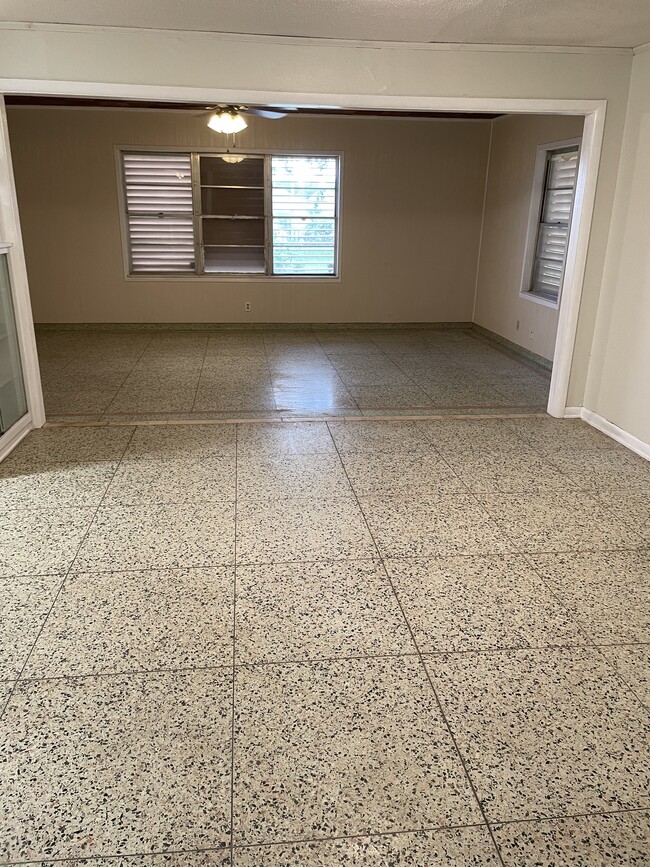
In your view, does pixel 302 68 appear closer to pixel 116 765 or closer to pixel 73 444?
pixel 73 444

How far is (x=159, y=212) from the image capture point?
7.67m

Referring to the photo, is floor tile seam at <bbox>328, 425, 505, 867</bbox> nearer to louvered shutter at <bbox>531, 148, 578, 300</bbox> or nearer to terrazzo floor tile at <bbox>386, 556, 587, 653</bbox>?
terrazzo floor tile at <bbox>386, 556, 587, 653</bbox>

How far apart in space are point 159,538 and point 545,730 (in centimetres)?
181

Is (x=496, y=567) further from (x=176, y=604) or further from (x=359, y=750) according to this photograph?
(x=176, y=604)

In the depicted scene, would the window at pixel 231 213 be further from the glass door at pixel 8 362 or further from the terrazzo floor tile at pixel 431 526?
the terrazzo floor tile at pixel 431 526

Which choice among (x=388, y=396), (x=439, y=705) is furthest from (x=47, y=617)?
(x=388, y=396)

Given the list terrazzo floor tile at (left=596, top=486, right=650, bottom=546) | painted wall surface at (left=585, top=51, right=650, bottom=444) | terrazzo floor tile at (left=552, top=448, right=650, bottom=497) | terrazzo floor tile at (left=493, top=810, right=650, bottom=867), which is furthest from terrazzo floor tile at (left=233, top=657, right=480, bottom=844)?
painted wall surface at (left=585, top=51, right=650, bottom=444)

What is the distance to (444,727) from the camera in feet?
6.12

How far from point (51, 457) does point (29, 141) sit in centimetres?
519

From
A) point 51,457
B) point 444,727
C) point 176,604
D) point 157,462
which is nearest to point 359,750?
point 444,727

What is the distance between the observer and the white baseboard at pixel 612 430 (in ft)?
13.3

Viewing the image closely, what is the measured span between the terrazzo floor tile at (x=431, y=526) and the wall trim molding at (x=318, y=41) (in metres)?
2.73

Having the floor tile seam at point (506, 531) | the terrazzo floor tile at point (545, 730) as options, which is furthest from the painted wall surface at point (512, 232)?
the terrazzo floor tile at point (545, 730)

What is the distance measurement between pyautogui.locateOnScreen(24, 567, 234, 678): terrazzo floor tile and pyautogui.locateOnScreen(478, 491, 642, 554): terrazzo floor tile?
4.58ft
